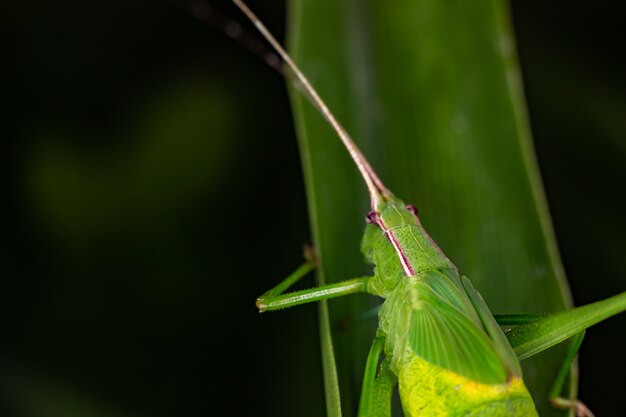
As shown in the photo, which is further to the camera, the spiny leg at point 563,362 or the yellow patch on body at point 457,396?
the spiny leg at point 563,362

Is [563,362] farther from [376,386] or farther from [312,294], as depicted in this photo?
[312,294]

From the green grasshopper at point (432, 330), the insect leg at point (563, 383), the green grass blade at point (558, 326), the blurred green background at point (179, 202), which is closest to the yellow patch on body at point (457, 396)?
the green grasshopper at point (432, 330)

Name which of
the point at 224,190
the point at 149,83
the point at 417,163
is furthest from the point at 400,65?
the point at 149,83

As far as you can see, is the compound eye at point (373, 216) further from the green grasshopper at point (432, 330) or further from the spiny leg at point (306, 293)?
the spiny leg at point (306, 293)

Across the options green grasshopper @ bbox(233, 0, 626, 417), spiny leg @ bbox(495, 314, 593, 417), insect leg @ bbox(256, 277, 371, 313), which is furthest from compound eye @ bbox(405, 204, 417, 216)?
spiny leg @ bbox(495, 314, 593, 417)

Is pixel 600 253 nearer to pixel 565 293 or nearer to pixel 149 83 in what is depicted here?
pixel 565 293

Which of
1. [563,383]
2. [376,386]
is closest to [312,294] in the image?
[376,386]
